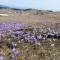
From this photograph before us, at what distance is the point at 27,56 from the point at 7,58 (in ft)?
2.68

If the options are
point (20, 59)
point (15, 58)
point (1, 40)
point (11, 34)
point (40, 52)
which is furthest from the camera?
point (11, 34)

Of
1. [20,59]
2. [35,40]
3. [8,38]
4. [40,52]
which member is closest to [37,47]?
[35,40]

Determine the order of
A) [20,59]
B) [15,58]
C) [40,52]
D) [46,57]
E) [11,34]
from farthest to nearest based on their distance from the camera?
[11,34] → [40,52] → [46,57] → [20,59] → [15,58]

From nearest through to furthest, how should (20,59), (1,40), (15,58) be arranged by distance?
(15,58)
(20,59)
(1,40)

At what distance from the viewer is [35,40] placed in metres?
8.41

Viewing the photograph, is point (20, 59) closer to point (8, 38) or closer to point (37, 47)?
point (37, 47)

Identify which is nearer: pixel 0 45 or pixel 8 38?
pixel 0 45

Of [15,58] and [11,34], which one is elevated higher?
[15,58]

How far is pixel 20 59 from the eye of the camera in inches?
234

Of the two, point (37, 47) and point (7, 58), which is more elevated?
point (7, 58)

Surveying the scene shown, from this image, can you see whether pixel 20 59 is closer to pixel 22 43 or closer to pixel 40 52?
pixel 40 52

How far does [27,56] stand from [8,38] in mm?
3202

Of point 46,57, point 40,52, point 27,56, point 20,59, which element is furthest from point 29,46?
point 20,59

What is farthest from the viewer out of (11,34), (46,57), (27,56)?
(11,34)
